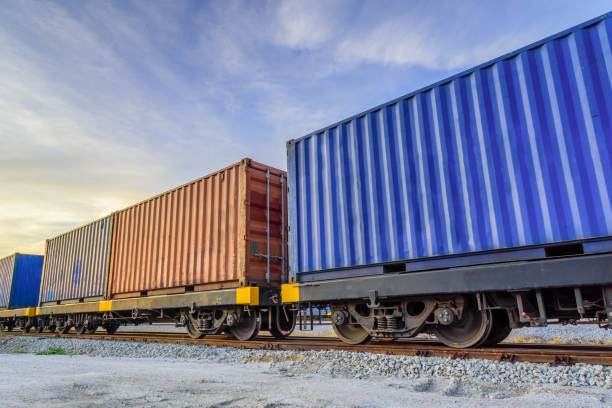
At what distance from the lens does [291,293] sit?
22.3 feet

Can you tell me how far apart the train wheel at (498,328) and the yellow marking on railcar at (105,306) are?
10.0 meters

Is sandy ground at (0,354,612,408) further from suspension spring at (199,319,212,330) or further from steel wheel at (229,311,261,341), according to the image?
suspension spring at (199,319,212,330)

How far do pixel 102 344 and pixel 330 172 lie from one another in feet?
21.7

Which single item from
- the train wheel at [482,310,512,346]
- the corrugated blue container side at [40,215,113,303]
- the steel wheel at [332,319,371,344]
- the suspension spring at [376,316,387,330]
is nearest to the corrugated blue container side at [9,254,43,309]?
the corrugated blue container side at [40,215,113,303]

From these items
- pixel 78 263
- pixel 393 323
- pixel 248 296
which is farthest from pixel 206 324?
pixel 78 263

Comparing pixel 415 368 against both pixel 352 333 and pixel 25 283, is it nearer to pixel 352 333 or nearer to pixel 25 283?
pixel 352 333

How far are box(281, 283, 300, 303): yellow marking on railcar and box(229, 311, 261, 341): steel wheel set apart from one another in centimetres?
149

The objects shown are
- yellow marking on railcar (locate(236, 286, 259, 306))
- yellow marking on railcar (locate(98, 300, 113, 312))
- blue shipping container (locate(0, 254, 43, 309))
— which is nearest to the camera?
yellow marking on railcar (locate(236, 286, 259, 306))

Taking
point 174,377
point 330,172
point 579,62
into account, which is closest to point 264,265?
point 330,172

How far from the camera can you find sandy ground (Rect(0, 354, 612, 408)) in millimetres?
3053

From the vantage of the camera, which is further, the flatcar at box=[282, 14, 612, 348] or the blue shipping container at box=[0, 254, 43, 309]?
the blue shipping container at box=[0, 254, 43, 309]

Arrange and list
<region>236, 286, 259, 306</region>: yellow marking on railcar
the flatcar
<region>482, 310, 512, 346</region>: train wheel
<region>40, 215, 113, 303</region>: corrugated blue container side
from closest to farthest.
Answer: the flatcar → <region>482, 310, 512, 346</region>: train wheel → <region>236, 286, 259, 306</region>: yellow marking on railcar → <region>40, 215, 113, 303</region>: corrugated blue container side

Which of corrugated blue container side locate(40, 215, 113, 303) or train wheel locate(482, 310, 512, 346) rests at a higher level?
corrugated blue container side locate(40, 215, 113, 303)

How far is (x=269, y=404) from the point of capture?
2996 millimetres
